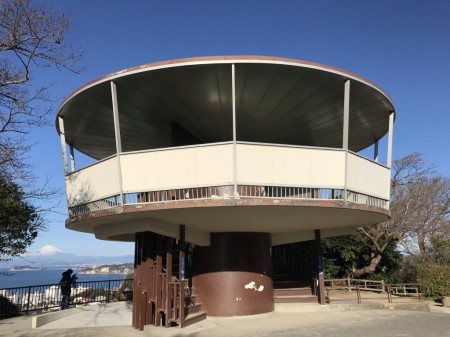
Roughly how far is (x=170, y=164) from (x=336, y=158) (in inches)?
164

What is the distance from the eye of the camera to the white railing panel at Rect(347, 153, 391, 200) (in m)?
10.8

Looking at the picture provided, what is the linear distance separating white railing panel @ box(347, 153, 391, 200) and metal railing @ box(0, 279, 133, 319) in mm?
13818

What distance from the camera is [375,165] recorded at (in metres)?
11.9

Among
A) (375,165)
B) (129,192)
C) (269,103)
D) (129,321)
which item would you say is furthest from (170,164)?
(129,321)

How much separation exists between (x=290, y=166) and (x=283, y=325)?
4205mm

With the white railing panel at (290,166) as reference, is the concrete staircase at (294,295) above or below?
below

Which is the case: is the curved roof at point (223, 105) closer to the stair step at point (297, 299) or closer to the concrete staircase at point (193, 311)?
the concrete staircase at point (193, 311)

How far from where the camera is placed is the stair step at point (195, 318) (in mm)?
11423

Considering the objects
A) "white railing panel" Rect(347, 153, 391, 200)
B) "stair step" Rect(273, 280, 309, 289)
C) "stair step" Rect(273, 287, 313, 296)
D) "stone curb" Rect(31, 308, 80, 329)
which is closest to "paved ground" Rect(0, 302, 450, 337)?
"stone curb" Rect(31, 308, 80, 329)

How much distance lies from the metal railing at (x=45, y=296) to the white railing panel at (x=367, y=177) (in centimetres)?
1382

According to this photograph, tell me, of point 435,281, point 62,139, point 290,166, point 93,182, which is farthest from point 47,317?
point 435,281

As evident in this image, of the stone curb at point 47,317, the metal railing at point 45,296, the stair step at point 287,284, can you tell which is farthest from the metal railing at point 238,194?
the metal railing at point 45,296

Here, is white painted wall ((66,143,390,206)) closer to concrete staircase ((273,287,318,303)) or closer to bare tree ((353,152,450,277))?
concrete staircase ((273,287,318,303))

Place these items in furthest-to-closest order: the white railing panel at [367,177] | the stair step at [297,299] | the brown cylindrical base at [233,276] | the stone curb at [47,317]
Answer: the stair step at [297,299]
the stone curb at [47,317]
the brown cylindrical base at [233,276]
the white railing panel at [367,177]
